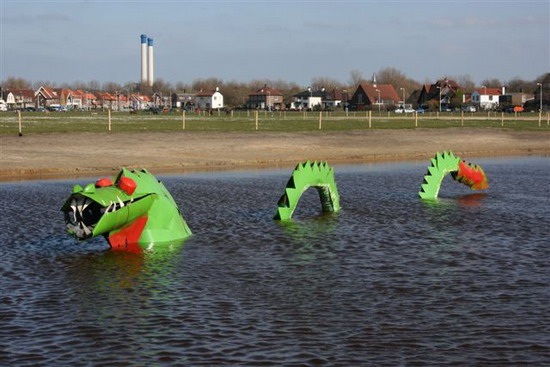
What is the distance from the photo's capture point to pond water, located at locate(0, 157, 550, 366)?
10930 millimetres

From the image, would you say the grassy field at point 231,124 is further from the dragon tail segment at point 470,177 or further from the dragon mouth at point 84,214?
the dragon mouth at point 84,214

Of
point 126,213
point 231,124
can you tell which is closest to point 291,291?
point 126,213

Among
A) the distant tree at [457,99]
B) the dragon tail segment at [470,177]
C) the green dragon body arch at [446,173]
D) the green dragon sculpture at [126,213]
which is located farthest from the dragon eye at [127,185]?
the distant tree at [457,99]

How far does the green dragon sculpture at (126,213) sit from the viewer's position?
1592 cm

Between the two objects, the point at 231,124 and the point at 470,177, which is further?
the point at 231,124

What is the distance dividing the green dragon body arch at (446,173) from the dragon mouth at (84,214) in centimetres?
1365

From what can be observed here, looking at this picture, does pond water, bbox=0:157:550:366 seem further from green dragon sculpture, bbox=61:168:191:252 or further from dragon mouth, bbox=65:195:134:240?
dragon mouth, bbox=65:195:134:240

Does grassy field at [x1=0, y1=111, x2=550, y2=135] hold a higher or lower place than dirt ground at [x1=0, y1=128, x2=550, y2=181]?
higher

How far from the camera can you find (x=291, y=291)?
14148mm

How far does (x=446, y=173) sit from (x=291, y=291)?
1589 centimetres

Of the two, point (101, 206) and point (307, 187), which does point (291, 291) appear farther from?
point (307, 187)

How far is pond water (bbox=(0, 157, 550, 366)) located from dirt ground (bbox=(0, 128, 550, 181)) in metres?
14.9

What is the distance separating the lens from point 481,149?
5566 cm

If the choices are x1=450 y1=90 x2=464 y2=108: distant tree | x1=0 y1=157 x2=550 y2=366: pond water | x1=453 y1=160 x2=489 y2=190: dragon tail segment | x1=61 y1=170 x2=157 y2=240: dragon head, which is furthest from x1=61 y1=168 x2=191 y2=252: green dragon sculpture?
x1=450 y1=90 x2=464 y2=108: distant tree
